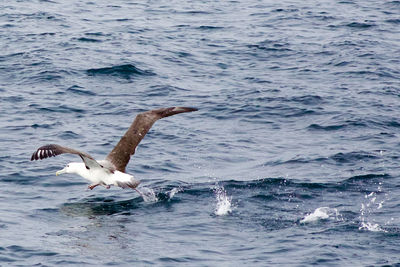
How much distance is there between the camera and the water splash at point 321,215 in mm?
14172

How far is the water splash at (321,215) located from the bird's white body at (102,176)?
10.0 ft

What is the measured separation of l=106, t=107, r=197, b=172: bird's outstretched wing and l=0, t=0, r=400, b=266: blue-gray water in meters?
0.81

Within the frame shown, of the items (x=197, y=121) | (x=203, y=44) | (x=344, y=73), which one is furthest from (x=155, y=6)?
(x=197, y=121)

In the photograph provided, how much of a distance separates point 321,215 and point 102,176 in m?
3.98

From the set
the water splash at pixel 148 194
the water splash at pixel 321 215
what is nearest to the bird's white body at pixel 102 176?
the water splash at pixel 148 194

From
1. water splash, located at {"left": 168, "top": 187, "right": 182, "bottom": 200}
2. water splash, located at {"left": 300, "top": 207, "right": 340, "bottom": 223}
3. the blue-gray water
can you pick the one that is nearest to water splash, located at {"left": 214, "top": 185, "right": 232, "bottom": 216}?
the blue-gray water

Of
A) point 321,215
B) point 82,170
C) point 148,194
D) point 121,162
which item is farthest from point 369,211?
point 82,170

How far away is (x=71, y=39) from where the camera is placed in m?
27.5

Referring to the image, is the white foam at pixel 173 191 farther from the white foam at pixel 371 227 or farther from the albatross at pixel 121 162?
the white foam at pixel 371 227

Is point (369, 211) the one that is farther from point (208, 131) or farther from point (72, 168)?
point (208, 131)

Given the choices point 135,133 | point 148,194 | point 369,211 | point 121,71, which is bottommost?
point 148,194

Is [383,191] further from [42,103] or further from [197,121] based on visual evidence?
[42,103]

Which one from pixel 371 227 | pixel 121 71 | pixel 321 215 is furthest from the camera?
pixel 121 71

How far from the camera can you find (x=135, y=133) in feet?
49.8
